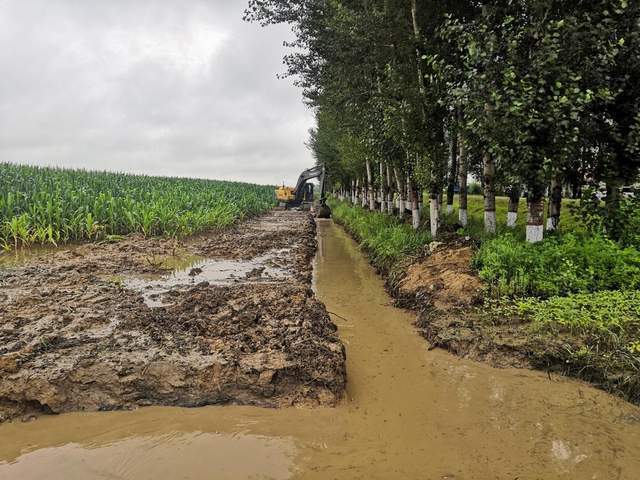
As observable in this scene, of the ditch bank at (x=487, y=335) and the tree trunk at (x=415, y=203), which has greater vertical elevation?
the tree trunk at (x=415, y=203)

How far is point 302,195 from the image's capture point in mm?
36125

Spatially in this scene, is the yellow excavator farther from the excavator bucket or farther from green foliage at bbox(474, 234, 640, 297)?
green foliage at bbox(474, 234, 640, 297)

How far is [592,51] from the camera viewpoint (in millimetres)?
7488

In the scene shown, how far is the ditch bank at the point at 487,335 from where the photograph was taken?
4.56 metres

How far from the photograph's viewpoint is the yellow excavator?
1153 inches

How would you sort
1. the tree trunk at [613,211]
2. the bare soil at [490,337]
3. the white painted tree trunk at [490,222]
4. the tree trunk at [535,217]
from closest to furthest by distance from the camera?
the bare soil at [490,337] < the tree trunk at [613,211] < the tree trunk at [535,217] < the white painted tree trunk at [490,222]

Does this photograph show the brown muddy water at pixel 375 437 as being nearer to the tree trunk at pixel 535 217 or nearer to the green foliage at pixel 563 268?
the green foliage at pixel 563 268

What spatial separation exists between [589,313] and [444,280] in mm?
2499

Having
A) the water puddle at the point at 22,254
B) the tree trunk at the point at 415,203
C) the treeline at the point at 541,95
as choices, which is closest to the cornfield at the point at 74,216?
the water puddle at the point at 22,254

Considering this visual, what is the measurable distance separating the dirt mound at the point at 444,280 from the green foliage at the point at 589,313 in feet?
3.12

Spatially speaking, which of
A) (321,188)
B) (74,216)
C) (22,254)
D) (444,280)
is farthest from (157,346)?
(321,188)

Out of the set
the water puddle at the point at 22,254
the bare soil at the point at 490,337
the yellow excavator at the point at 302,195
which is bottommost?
the bare soil at the point at 490,337

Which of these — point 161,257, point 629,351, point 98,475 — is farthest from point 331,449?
point 161,257

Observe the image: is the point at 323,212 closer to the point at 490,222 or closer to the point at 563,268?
the point at 490,222
